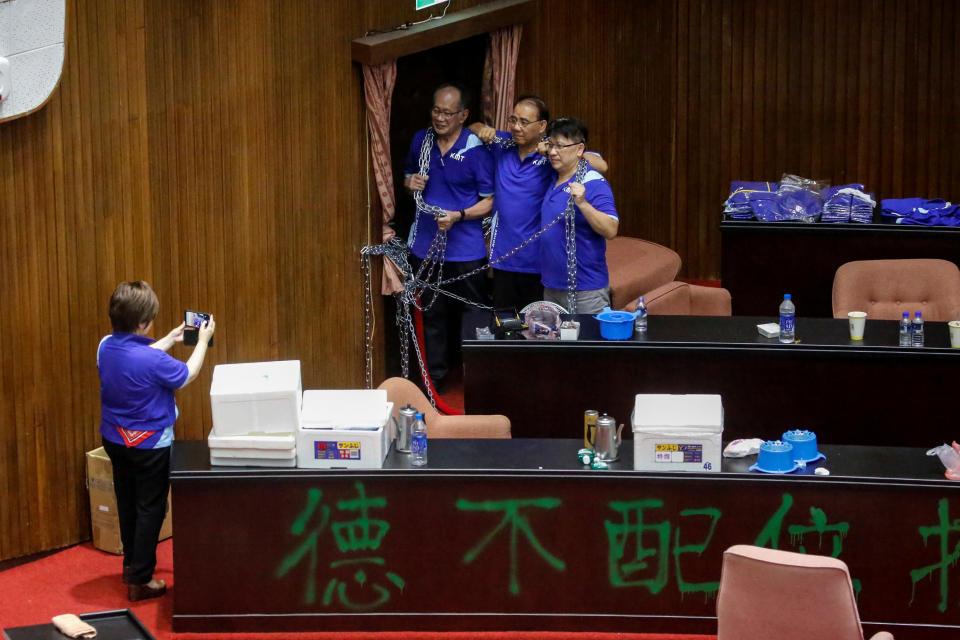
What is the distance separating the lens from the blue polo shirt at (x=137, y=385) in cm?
554

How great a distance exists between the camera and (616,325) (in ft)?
21.8

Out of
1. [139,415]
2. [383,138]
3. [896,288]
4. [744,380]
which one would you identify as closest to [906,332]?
[744,380]

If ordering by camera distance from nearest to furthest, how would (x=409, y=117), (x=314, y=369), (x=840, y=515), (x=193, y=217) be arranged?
(x=840, y=515) → (x=193, y=217) → (x=314, y=369) → (x=409, y=117)

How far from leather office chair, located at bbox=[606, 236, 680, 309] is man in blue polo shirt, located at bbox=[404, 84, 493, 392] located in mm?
817

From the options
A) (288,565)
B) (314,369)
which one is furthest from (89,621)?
(314,369)

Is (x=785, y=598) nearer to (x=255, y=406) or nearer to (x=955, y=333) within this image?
(x=255, y=406)

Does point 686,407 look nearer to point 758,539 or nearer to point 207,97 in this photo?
point 758,539

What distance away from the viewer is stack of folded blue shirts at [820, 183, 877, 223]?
8703 mm

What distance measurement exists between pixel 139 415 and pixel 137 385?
0.42 feet

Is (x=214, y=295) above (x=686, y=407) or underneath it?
above

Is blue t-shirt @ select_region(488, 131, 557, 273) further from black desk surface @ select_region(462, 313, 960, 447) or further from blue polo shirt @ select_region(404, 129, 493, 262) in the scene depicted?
black desk surface @ select_region(462, 313, 960, 447)

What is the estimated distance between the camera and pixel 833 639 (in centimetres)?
430

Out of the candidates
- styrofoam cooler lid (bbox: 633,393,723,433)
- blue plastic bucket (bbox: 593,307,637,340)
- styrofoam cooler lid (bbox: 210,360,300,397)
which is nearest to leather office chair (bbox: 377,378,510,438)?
styrofoam cooler lid (bbox: 210,360,300,397)

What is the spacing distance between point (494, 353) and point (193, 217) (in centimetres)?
156
